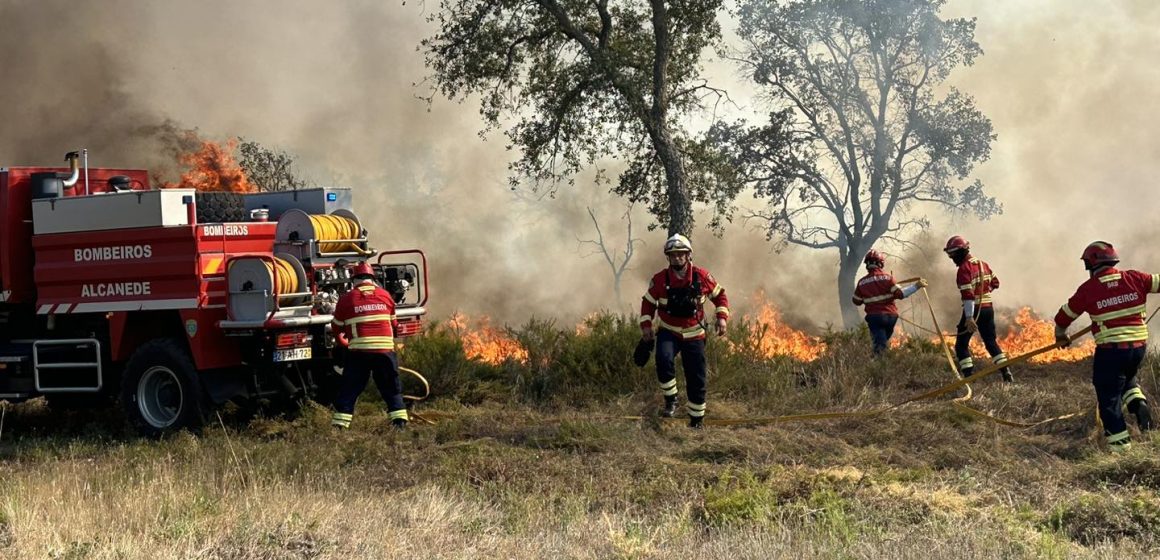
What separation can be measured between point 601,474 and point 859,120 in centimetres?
2256

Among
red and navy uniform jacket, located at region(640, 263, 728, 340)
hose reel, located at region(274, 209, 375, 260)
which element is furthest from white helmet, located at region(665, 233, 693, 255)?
hose reel, located at region(274, 209, 375, 260)

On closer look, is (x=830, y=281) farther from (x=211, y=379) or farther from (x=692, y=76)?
(x=211, y=379)

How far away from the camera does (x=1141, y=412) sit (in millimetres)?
9086

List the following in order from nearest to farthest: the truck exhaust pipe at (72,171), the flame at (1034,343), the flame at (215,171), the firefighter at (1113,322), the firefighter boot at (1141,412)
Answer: the firefighter at (1113,322), the firefighter boot at (1141,412), the truck exhaust pipe at (72,171), the flame at (1034,343), the flame at (215,171)

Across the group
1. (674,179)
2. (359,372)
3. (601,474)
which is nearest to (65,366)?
(359,372)

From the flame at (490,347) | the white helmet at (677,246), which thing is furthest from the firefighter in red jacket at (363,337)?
the flame at (490,347)

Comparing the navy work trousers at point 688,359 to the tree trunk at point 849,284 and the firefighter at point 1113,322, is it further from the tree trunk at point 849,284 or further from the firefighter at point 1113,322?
the tree trunk at point 849,284

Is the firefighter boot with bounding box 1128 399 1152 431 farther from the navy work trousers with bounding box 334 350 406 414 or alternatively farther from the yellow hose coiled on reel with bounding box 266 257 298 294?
the yellow hose coiled on reel with bounding box 266 257 298 294

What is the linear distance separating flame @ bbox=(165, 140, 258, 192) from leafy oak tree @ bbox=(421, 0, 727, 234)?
3.32 meters

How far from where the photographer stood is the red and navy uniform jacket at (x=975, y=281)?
1223 centimetres

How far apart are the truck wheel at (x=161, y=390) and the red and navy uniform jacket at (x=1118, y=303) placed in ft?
24.3

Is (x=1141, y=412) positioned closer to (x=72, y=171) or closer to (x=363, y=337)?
(x=363, y=337)

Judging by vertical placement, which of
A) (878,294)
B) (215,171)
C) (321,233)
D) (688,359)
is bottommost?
(688,359)

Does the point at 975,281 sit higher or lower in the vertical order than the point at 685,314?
higher
